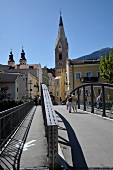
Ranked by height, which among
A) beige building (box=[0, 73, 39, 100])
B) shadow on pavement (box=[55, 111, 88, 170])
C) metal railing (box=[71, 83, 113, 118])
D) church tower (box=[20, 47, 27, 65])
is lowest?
shadow on pavement (box=[55, 111, 88, 170])

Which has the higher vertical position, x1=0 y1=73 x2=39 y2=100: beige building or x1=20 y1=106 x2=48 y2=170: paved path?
x1=0 y1=73 x2=39 y2=100: beige building

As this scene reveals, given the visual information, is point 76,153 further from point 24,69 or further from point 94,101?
point 24,69

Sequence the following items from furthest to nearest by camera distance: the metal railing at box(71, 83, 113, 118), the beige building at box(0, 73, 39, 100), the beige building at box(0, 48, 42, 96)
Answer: the beige building at box(0, 48, 42, 96) < the beige building at box(0, 73, 39, 100) < the metal railing at box(71, 83, 113, 118)

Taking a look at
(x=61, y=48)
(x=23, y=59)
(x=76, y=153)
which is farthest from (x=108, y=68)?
(x=23, y=59)

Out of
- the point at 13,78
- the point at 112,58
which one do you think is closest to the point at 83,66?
the point at 112,58

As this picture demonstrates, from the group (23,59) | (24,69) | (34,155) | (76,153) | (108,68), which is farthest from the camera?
(23,59)

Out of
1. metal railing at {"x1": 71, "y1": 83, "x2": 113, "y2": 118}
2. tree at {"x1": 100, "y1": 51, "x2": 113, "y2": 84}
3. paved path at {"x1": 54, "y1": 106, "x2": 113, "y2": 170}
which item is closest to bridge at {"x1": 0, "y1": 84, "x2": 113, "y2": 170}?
paved path at {"x1": 54, "y1": 106, "x2": 113, "y2": 170}

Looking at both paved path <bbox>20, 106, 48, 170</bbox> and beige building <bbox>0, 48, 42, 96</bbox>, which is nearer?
paved path <bbox>20, 106, 48, 170</bbox>

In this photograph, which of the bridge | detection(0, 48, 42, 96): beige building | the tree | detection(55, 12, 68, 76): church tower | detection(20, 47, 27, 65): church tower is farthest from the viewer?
detection(55, 12, 68, 76): church tower

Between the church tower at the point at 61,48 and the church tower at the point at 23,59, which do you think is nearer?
the church tower at the point at 23,59

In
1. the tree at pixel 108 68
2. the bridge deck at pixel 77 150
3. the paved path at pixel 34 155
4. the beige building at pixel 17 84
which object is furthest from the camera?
the beige building at pixel 17 84

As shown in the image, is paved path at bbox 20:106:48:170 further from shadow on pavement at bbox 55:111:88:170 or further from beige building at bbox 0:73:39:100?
beige building at bbox 0:73:39:100

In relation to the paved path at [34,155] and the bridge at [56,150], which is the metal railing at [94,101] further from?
the paved path at [34,155]

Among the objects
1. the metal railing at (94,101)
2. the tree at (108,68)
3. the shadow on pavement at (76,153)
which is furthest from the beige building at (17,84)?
the shadow on pavement at (76,153)
